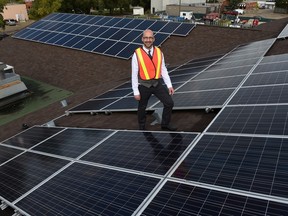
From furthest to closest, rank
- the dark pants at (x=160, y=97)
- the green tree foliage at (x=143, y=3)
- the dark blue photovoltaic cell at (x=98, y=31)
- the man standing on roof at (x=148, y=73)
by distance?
the green tree foliage at (x=143, y=3), the dark blue photovoltaic cell at (x=98, y=31), the dark pants at (x=160, y=97), the man standing on roof at (x=148, y=73)

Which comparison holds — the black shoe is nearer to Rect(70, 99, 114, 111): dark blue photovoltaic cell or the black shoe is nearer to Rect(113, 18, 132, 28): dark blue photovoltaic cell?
Rect(70, 99, 114, 111): dark blue photovoltaic cell

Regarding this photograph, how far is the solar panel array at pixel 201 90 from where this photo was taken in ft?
27.6

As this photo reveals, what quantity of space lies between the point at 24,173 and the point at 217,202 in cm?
515

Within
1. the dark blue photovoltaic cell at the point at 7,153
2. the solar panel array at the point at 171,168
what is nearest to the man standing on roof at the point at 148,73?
the solar panel array at the point at 171,168

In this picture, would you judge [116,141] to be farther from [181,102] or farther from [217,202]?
[217,202]

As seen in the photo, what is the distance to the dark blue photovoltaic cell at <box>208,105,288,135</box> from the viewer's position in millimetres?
5590

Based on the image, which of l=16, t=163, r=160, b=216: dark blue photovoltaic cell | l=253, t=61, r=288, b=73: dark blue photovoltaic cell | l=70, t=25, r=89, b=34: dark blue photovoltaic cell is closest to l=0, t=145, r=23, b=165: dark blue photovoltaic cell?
l=16, t=163, r=160, b=216: dark blue photovoltaic cell

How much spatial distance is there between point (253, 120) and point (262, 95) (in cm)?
158

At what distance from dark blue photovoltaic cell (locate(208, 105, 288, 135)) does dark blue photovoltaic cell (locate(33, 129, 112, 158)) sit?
329 centimetres

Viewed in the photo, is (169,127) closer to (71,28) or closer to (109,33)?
(109,33)

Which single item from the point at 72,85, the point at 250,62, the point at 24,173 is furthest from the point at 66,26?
the point at 24,173

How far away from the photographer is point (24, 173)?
6957 millimetres

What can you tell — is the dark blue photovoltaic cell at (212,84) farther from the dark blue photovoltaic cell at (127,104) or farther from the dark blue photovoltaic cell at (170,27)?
the dark blue photovoltaic cell at (170,27)

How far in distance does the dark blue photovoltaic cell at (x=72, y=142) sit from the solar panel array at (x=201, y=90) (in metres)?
1.96
